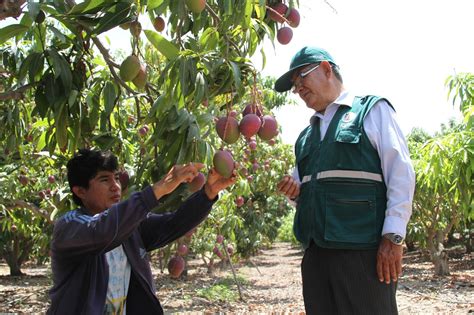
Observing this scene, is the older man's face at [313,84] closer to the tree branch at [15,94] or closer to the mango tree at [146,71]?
the mango tree at [146,71]

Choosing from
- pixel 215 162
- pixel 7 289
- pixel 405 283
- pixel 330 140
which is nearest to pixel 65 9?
pixel 215 162

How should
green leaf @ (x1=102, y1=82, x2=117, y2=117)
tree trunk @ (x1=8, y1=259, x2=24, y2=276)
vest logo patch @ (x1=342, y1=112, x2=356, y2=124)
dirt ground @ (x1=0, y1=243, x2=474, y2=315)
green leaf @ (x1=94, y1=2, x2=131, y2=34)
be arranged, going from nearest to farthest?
green leaf @ (x1=94, y1=2, x2=131, y2=34)
vest logo patch @ (x1=342, y1=112, x2=356, y2=124)
green leaf @ (x1=102, y1=82, x2=117, y2=117)
dirt ground @ (x1=0, y1=243, x2=474, y2=315)
tree trunk @ (x1=8, y1=259, x2=24, y2=276)

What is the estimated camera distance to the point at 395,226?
5.08 ft

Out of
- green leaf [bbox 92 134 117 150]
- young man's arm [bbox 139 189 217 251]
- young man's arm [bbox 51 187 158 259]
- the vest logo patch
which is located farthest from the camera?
green leaf [bbox 92 134 117 150]

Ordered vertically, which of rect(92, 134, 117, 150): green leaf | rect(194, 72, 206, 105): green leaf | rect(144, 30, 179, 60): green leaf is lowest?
rect(92, 134, 117, 150): green leaf

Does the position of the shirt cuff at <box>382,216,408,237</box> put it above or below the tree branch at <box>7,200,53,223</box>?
below

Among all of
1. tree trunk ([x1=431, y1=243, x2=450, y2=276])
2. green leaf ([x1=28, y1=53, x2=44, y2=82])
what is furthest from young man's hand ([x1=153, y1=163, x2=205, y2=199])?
tree trunk ([x1=431, y1=243, x2=450, y2=276])

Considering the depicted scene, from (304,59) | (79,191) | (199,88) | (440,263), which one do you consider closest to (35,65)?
(79,191)

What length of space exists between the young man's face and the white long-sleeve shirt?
861 mm

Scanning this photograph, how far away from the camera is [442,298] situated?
254 inches

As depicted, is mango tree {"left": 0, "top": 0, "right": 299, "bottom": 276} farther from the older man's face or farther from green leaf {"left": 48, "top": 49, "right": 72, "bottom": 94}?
the older man's face

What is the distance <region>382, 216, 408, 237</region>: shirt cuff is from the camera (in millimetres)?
1547

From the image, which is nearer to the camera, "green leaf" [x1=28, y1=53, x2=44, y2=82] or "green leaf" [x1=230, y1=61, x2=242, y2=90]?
"green leaf" [x1=230, y1=61, x2=242, y2=90]

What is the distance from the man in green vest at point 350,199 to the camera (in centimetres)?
160
